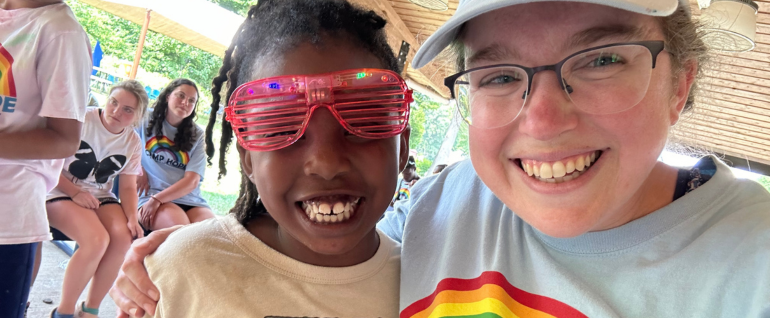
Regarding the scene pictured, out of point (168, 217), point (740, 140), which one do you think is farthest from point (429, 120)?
point (168, 217)

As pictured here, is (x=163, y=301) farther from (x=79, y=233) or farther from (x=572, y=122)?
(x=79, y=233)

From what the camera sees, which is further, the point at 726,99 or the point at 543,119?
the point at 726,99

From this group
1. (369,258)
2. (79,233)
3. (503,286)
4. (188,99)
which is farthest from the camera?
(188,99)

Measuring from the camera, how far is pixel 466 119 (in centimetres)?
128

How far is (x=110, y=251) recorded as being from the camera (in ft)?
11.2

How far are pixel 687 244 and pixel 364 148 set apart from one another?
783 millimetres

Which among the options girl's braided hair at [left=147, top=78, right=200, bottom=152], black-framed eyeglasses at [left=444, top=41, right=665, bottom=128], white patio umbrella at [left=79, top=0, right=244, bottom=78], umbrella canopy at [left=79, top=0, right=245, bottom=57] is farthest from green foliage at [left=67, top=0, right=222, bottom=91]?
black-framed eyeglasses at [left=444, top=41, right=665, bottom=128]

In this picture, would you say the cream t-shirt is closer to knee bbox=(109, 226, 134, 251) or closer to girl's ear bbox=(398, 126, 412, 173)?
girl's ear bbox=(398, 126, 412, 173)

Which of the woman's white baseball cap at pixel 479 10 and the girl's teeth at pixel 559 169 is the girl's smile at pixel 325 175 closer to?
the woman's white baseball cap at pixel 479 10

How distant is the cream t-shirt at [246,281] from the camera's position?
1220mm

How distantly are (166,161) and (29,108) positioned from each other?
7.41 feet

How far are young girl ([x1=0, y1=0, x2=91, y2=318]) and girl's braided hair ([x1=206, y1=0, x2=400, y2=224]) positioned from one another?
65 cm

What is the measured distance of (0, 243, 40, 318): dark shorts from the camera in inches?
72.2

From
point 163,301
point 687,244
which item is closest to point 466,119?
point 687,244
